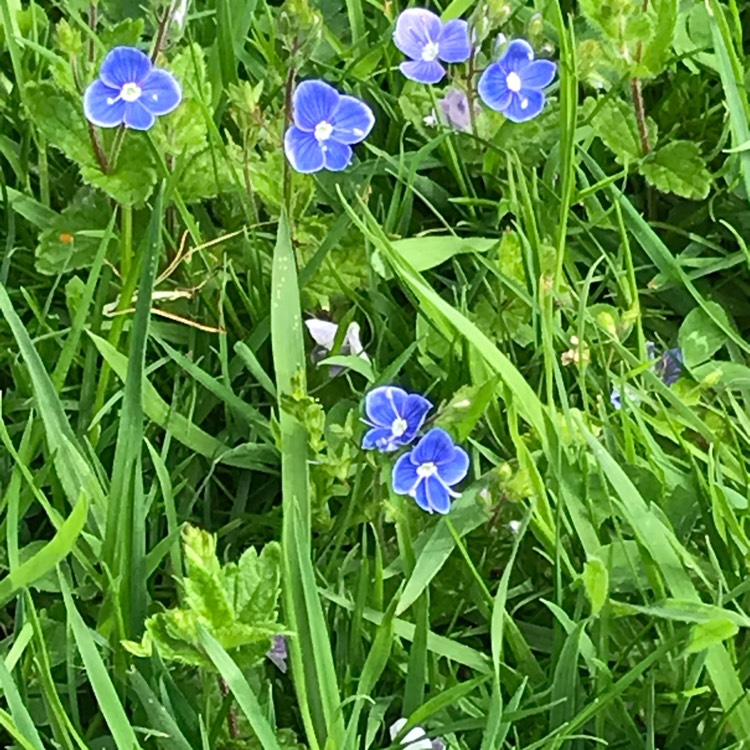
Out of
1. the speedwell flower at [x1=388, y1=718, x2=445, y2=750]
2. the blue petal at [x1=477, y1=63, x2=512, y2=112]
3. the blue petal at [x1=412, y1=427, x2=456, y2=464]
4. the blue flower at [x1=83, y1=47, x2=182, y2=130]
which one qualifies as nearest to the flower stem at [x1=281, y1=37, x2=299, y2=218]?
the blue flower at [x1=83, y1=47, x2=182, y2=130]

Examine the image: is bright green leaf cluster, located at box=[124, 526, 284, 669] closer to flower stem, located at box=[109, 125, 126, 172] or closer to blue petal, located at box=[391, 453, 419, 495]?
A: blue petal, located at box=[391, 453, 419, 495]

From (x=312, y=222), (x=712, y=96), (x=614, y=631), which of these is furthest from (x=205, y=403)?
(x=712, y=96)

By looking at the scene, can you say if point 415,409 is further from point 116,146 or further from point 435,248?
point 116,146

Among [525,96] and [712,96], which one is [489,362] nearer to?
[525,96]

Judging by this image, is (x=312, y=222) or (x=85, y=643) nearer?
(x=85, y=643)

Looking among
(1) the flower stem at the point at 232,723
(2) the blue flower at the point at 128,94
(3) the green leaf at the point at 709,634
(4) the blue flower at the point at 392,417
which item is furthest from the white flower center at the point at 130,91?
(3) the green leaf at the point at 709,634

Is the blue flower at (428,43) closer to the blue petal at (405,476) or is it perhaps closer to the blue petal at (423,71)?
the blue petal at (423,71)
